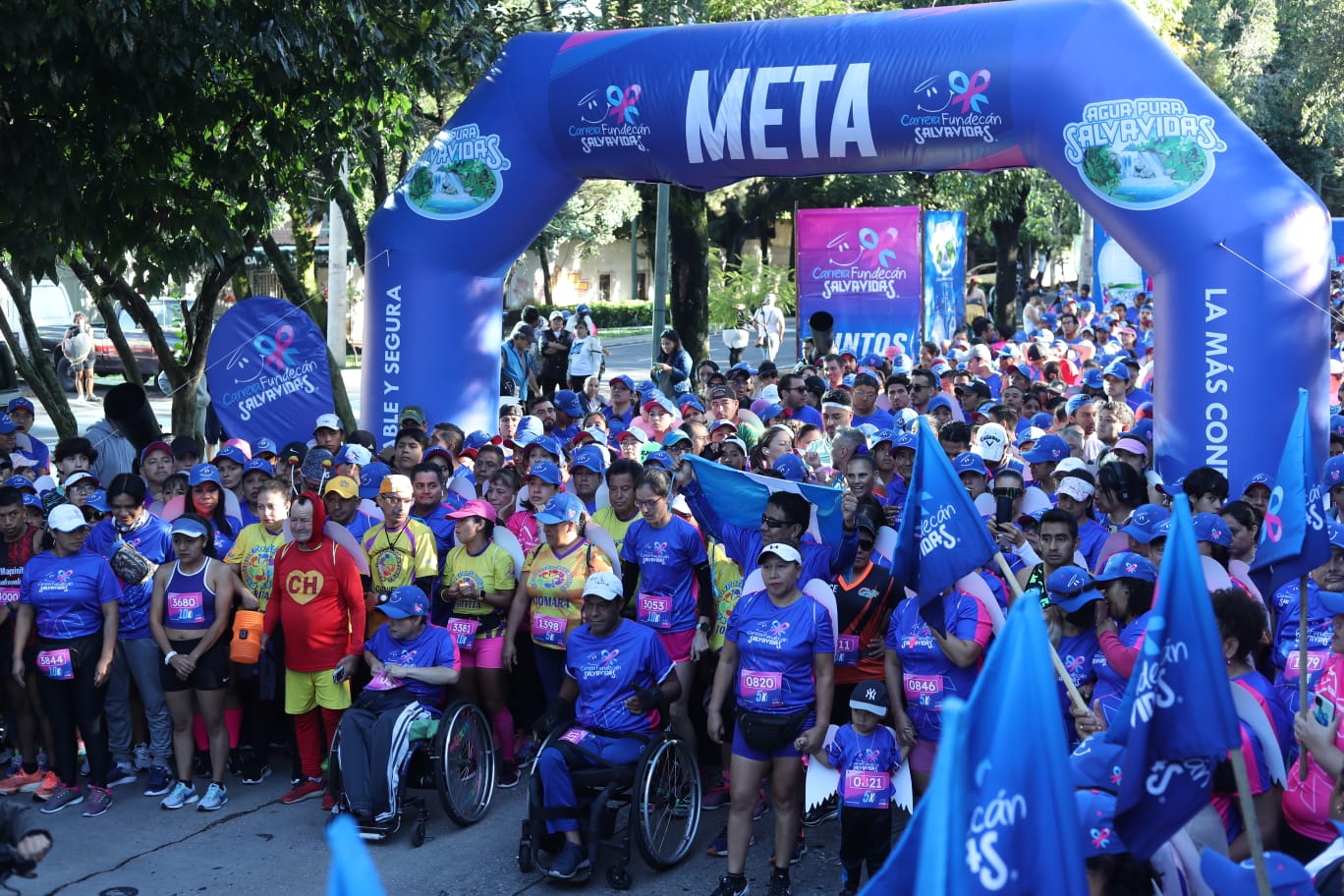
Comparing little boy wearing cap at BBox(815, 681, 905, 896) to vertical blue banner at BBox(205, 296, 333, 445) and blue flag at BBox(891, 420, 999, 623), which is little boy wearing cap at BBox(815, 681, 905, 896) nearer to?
blue flag at BBox(891, 420, 999, 623)

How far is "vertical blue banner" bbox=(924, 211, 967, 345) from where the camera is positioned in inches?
795

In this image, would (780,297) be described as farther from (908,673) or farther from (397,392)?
(908,673)

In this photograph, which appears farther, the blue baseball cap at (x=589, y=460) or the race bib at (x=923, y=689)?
the blue baseball cap at (x=589, y=460)

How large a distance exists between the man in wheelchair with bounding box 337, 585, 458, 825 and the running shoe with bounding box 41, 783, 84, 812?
1706 millimetres

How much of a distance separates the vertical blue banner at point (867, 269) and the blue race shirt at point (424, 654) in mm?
11726

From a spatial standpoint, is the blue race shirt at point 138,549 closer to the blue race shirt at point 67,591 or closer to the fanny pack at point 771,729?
the blue race shirt at point 67,591

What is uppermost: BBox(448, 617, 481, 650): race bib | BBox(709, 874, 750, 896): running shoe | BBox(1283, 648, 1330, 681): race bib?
BBox(1283, 648, 1330, 681): race bib

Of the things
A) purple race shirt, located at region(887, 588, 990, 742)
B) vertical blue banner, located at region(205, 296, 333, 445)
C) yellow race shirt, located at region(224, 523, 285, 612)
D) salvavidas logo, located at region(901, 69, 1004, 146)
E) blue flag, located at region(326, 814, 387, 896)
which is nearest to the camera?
blue flag, located at region(326, 814, 387, 896)

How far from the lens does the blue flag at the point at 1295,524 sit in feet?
18.6

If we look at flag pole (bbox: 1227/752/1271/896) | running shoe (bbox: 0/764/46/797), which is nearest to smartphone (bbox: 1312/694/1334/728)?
flag pole (bbox: 1227/752/1271/896)

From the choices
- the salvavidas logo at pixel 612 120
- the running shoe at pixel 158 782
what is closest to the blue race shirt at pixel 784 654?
the running shoe at pixel 158 782

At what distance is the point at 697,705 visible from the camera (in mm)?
8078

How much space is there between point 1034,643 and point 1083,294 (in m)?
32.0

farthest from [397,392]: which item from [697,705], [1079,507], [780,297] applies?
[780,297]
